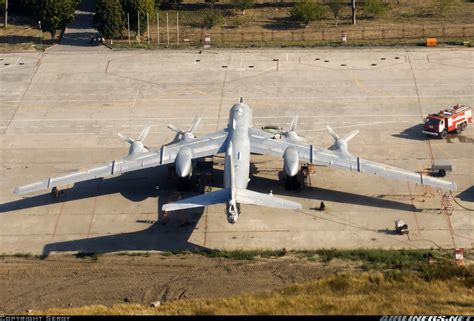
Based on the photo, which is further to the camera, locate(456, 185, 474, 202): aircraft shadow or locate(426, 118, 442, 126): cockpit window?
locate(426, 118, 442, 126): cockpit window

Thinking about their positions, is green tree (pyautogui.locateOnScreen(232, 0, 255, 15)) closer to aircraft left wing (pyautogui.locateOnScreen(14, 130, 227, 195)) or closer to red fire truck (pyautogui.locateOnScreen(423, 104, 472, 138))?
red fire truck (pyautogui.locateOnScreen(423, 104, 472, 138))

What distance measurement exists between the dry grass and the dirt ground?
1.39m

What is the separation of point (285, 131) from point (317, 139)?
3.44 meters

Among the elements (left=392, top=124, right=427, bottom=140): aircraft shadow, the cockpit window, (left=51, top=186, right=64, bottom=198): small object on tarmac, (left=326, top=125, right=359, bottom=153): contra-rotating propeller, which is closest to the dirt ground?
(left=51, top=186, right=64, bottom=198): small object on tarmac

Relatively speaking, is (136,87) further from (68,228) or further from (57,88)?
(68,228)

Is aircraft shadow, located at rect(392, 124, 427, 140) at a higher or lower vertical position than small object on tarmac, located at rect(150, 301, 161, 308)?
higher

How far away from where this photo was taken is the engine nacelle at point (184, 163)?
63.8 m

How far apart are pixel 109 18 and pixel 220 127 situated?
3042 centimetres

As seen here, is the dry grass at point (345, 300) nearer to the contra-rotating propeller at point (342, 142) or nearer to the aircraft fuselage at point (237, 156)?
the aircraft fuselage at point (237, 156)

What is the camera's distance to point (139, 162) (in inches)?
2559

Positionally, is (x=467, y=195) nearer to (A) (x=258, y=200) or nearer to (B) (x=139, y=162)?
(A) (x=258, y=200)

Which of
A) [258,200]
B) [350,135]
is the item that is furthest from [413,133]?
[258,200]

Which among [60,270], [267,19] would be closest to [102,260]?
[60,270]

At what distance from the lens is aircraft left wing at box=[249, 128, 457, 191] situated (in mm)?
62094
